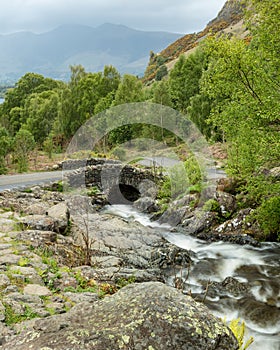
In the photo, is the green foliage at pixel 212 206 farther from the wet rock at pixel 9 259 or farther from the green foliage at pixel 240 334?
the wet rock at pixel 9 259

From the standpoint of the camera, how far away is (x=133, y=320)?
4039 mm

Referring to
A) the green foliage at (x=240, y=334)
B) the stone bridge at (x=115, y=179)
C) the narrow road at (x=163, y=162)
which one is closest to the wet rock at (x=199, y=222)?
the stone bridge at (x=115, y=179)

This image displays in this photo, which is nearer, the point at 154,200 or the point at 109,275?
the point at 109,275

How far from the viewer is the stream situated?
873cm

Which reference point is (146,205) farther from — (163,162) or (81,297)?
(81,297)

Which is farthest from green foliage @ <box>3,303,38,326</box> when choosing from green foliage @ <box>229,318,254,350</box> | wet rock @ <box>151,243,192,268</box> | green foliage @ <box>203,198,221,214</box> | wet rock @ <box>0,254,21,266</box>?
green foliage @ <box>203,198,221,214</box>

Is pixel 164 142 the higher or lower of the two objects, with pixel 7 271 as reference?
higher

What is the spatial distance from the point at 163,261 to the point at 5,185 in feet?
41.8

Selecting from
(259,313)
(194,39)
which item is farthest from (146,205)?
(194,39)

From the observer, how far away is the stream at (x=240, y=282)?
873cm

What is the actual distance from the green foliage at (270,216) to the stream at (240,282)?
0.63m

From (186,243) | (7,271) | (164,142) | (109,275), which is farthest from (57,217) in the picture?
(164,142)

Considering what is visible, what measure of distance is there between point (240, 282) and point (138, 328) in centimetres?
845

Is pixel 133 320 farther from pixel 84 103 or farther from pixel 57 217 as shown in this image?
pixel 84 103
